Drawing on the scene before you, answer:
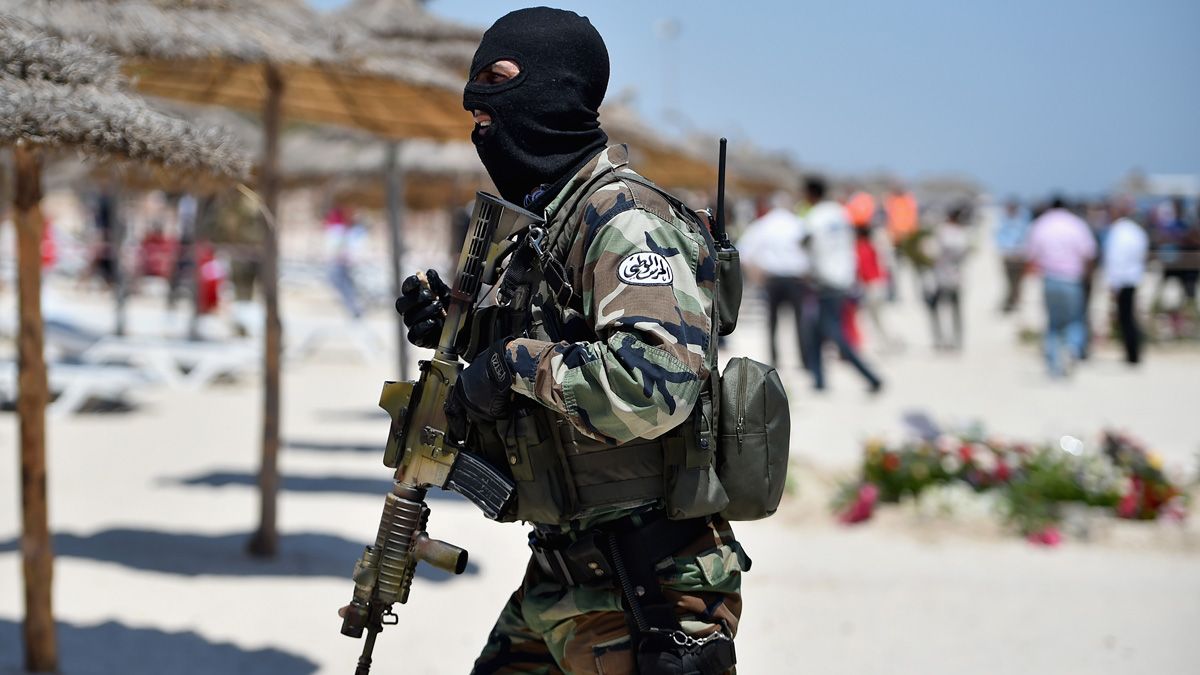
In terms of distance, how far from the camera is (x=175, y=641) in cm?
472

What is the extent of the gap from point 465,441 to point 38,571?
89.7 inches

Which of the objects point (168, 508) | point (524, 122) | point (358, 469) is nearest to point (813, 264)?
point (358, 469)

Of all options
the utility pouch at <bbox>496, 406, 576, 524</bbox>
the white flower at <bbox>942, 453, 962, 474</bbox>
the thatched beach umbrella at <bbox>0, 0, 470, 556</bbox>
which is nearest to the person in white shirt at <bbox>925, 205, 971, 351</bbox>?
the white flower at <bbox>942, 453, 962, 474</bbox>

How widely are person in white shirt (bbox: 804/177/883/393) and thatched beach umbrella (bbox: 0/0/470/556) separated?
3.96 metres

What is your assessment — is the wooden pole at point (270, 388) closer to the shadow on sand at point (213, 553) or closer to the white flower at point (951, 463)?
the shadow on sand at point (213, 553)

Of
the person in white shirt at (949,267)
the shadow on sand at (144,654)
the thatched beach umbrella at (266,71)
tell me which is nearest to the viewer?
the shadow on sand at (144,654)

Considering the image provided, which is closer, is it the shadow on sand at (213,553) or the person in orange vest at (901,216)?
the shadow on sand at (213,553)

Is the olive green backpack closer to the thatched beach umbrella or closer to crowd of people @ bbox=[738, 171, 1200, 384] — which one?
the thatched beach umbrella

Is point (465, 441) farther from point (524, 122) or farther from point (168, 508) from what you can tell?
point (168, 508)

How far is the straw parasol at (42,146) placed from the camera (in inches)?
131

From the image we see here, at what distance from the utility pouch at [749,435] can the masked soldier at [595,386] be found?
0.15 feet

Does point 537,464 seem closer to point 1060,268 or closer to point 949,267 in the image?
point 1060,268

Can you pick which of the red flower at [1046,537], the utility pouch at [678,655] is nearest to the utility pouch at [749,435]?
the utility pouch at [678,655]

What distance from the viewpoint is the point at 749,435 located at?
2.29 m
